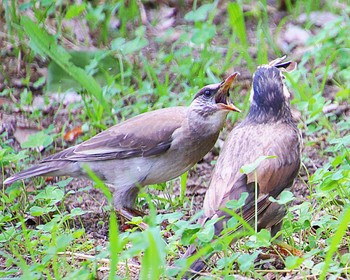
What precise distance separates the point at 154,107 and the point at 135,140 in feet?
4.31

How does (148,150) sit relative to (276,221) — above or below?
above

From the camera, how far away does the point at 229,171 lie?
19.0 feet

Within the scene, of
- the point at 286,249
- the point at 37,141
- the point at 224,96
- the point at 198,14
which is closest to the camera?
the point at 286,249

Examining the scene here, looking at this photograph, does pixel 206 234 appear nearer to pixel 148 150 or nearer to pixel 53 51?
pixel 148 150

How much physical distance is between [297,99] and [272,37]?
1660 millimetres

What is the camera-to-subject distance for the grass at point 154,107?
5281mm

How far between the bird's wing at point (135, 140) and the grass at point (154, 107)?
31 cm

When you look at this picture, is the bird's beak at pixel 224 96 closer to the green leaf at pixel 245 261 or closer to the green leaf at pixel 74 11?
the green leaf at pixel 245 261

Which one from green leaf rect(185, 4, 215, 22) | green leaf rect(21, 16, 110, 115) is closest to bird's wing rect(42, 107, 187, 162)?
green leaf rect(21, 16, 110, 115)

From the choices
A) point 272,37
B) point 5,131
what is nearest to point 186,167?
point 5,131

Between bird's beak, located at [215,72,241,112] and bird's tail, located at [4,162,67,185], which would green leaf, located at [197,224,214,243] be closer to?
bird's beak, located at [215,72,241,112]

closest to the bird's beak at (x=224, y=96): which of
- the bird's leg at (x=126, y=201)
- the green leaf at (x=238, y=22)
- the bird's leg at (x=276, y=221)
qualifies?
the bird's leg at (x=126, y=201)

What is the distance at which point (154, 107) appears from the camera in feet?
26.9

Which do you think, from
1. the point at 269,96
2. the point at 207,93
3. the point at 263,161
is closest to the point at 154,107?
the point at 207,93
